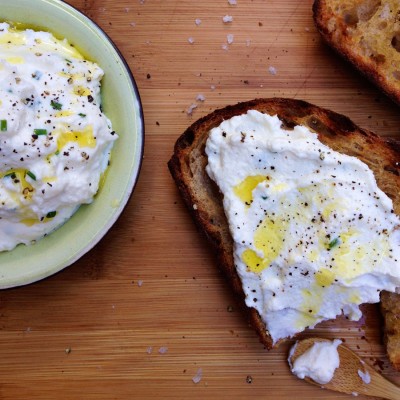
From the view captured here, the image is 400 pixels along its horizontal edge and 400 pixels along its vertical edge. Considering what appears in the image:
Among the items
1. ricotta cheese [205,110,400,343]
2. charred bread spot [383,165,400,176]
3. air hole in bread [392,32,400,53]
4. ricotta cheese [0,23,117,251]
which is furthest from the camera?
air hole in bread [392,32,400,53]

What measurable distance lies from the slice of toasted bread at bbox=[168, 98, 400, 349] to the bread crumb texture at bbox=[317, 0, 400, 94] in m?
0.28

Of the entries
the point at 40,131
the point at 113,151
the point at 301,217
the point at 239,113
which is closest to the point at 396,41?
the point at 239,113

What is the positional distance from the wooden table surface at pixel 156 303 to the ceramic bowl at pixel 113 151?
229 mm

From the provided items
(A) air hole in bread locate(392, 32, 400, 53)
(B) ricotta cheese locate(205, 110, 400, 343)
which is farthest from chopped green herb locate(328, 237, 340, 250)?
(A) air hole in bread locate(392, 32, 400, 53)

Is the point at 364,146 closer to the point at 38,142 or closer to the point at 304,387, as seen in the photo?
the point at 304,387

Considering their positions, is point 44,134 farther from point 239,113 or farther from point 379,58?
point 379,58

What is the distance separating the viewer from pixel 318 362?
6.51 ft

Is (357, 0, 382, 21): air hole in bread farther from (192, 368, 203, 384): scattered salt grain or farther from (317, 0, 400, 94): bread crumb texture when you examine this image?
(192, 368, 203, 384): scattered salt grain

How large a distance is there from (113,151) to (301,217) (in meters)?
0.70

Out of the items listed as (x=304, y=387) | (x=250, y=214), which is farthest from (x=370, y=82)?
(x=304, y=387)

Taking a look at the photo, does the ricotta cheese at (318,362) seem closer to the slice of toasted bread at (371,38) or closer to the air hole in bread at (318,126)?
the air hole in bread at (318,126)

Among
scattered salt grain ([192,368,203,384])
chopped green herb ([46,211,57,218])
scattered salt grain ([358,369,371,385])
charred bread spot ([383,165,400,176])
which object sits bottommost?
scattered salt grain ([192,368,203,384])

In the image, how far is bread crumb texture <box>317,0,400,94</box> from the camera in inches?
78.9

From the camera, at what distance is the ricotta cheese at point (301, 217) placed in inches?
69.5
